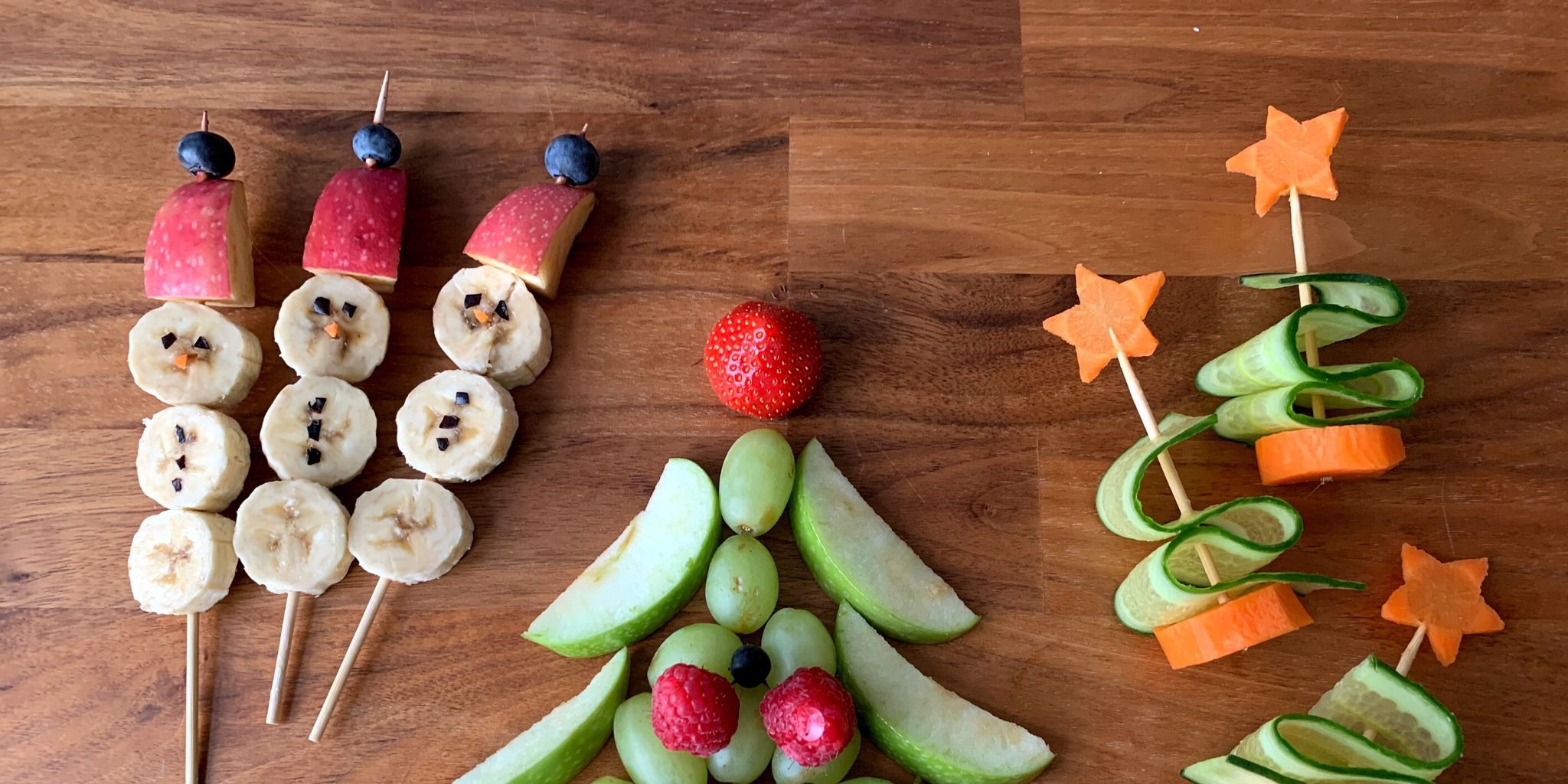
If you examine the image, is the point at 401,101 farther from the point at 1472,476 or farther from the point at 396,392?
the point at 1472,476

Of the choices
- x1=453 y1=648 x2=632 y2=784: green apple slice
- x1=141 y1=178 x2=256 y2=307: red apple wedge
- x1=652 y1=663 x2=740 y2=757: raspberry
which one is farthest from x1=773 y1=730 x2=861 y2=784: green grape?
x1=141 y1=178 x2=256 y2=307: red apple wedge

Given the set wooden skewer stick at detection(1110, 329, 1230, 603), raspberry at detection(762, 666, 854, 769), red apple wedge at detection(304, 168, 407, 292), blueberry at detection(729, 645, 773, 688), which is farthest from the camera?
red apple wedge at detection(304, 168, 407, 292)

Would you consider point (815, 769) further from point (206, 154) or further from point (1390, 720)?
point (206, 154)

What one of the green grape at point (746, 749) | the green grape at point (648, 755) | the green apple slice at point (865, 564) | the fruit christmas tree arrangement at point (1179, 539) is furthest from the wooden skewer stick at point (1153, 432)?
the green grape at point (648, 755)

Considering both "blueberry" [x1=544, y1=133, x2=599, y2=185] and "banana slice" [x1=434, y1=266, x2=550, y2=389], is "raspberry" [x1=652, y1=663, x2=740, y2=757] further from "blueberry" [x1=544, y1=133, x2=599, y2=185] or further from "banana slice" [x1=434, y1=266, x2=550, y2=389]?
"blueberry" [x1=544, y1=133, x2=599, y2=185]

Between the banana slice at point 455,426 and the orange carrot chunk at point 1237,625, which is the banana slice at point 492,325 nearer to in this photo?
the banana slice at point 455,426

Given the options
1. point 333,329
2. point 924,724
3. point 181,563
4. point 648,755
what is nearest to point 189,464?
point 181,563

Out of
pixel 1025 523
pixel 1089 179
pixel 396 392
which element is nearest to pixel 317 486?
pixel 396 392
